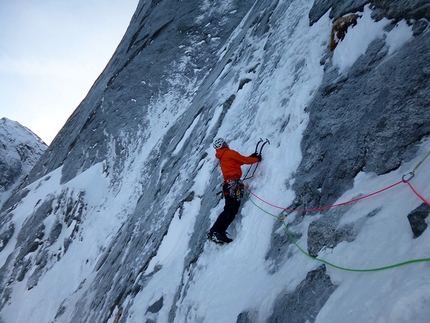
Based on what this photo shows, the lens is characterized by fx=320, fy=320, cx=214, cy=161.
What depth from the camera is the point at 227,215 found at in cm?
592

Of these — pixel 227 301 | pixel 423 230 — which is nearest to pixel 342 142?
pixel 423 230

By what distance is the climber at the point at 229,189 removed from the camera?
5.84m

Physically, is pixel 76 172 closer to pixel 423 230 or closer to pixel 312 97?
pixel 312 97

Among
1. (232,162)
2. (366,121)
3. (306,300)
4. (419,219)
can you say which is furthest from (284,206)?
(419,219)

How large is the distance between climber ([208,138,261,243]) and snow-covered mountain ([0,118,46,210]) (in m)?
34.7

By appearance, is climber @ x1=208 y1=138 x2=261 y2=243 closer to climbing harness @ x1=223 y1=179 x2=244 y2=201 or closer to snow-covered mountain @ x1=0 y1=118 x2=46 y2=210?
climbing harness @ x1=223 y1=179 x2=244 y2=201

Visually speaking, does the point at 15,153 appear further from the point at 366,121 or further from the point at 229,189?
the point at 366,121

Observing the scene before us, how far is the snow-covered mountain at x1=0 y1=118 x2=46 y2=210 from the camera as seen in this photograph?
118 ft

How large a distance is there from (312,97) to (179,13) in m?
18.6

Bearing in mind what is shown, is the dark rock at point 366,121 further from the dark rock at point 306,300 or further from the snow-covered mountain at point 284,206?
the dark rock at point 306,300

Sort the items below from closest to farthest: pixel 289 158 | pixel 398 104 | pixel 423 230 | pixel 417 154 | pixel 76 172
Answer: pixel 423 230 → pixel 417 154 → pixel 398 104 → pixel 289 158 → pixel 76 172

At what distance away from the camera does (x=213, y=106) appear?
447 inches

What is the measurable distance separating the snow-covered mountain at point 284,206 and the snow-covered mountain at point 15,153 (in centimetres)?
2340

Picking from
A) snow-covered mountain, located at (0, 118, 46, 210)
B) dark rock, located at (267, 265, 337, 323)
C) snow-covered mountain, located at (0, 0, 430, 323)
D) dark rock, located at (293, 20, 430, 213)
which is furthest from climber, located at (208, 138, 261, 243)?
snow-covered mountain, located at (0, 118, 46, 210)
